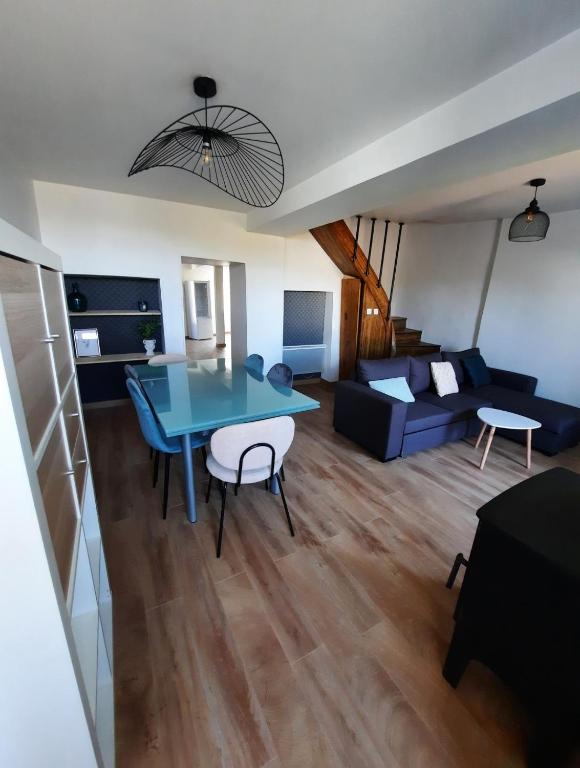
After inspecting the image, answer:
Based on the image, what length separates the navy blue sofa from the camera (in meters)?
2.90

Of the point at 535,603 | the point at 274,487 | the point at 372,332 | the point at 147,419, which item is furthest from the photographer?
the point at 372,332

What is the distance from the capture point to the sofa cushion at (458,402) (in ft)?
10.7

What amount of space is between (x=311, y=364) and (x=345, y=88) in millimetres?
4057

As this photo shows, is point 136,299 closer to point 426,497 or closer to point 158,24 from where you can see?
point 158,24

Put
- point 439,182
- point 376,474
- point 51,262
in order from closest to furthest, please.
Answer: point 51,262
point 439,182
point 376,474

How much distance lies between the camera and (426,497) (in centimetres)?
245

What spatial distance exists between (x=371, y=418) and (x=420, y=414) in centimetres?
53

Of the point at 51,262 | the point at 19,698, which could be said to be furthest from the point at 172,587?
the point at 51,262

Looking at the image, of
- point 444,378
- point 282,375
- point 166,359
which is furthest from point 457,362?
point 166,359

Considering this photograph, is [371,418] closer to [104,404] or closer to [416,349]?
[416,349]

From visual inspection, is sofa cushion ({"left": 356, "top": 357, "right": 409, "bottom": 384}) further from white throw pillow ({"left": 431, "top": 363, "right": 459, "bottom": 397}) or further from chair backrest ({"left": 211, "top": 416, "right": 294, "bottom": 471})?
chair backrest ({"left": 211, "top": 416, "right": 294, "bottom": 471})

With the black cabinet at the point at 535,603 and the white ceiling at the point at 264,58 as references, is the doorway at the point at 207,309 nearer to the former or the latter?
the white ceiling at the point at 264,58

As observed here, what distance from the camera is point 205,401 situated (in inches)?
82.9

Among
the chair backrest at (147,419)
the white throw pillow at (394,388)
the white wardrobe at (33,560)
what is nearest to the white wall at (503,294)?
the white throw pillow at (394,388)
